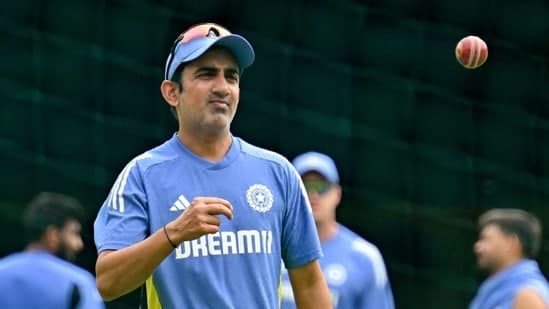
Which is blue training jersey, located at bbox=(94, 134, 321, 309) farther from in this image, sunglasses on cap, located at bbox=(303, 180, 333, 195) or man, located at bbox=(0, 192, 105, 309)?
sunglasses on cap, located at bbox=(303, 180, 333, 195)

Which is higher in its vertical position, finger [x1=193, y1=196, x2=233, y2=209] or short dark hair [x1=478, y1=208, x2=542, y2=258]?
finger [x1=193, y1=196, x2=233, y2=209]

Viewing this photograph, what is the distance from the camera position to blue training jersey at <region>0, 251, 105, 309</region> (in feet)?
22.5

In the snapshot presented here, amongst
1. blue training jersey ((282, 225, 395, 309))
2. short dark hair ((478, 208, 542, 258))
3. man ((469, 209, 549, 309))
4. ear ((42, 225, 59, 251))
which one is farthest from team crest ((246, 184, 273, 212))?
short dark hair ((478, 208, 542, 258))

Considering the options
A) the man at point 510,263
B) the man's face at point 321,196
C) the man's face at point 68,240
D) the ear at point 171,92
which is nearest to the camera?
the ear at point 171,92

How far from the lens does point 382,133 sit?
10273 mm

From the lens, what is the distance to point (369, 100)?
1027 centimetres

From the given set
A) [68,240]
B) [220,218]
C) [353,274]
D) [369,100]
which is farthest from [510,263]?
[369,100]

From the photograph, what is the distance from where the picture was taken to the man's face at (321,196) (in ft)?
24.6

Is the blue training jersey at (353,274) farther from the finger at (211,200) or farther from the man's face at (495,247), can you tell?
the finger at (211,200)

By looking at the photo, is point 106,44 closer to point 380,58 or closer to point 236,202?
point 380,58

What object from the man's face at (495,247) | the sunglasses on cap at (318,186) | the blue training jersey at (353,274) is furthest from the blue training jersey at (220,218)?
the sunglasses on cap at (318,186)

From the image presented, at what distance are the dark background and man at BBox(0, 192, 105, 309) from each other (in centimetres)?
287

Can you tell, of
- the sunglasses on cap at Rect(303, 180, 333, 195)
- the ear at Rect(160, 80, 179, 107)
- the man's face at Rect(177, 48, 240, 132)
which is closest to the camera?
the man's face at Rect(177, 48, 240, 132)

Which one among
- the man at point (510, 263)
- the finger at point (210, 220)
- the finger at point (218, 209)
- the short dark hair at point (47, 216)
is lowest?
the short dark hair at point (47, 216)
